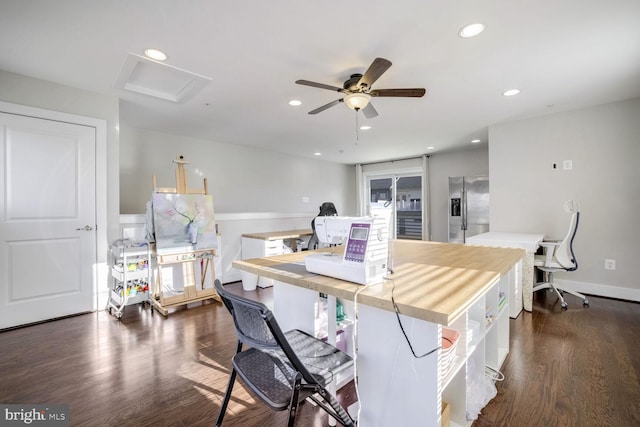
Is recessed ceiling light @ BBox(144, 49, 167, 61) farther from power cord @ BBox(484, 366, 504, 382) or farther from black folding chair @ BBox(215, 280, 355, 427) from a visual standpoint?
power cord @ BBox(484, 366, 504, 382)

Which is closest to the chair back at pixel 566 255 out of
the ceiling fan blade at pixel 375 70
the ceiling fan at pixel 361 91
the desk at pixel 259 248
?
the ceiling fan at pixel 361 91

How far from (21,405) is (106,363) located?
0.46 m

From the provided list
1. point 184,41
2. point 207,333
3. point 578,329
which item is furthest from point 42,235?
point 578,329

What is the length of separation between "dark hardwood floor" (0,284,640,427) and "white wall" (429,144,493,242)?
355 cm

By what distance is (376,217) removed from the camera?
4.00 ft

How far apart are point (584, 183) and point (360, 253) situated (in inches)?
161

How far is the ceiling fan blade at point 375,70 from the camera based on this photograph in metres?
1.98

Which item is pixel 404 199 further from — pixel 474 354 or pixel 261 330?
pixel 261 330

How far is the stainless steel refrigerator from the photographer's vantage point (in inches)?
204

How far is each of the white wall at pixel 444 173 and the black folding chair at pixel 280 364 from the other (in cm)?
582

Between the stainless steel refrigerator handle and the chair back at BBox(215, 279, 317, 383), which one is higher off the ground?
the stainless steel refrigerator handle

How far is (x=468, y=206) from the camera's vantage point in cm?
531

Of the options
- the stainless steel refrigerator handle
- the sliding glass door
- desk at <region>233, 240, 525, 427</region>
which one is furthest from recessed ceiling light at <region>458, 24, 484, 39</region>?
the sliding glass door

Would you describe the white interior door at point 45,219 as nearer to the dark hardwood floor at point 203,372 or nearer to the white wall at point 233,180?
the dark hardwood floor at point 203,372
